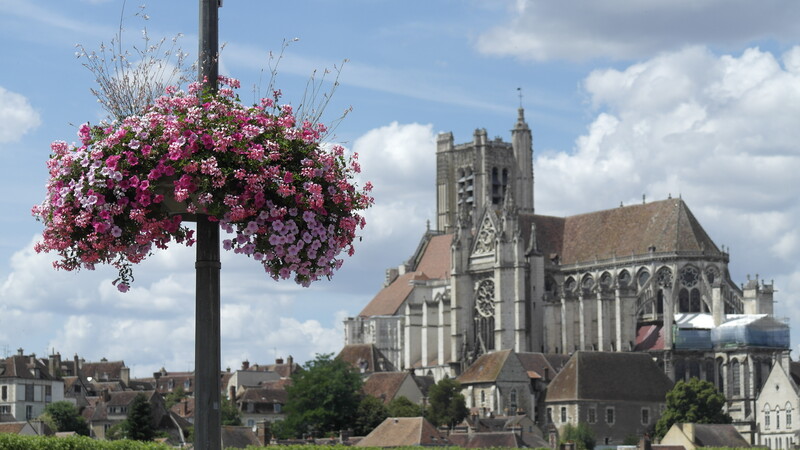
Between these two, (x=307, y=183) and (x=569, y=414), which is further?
(x=569, y=414)

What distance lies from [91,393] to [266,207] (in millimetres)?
104494

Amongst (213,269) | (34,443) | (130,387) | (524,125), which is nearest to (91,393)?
(130,387)

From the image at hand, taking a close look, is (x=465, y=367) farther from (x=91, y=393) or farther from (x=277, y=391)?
(x=91, y=393)

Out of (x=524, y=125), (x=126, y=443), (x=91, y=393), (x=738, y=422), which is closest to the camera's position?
(x=126, y=443)

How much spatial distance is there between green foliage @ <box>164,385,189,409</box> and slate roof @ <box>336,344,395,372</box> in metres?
13.1

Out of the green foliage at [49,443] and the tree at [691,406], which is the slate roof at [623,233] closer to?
the tree at [691,406]

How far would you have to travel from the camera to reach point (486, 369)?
10544 cm

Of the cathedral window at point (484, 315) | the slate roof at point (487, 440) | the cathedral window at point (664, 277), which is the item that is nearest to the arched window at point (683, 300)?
the cathedral window at point (664, 277)

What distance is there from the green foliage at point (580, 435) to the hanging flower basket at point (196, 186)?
84.2 metres

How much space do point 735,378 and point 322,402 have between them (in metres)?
31.1

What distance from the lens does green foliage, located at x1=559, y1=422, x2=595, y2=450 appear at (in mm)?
93625

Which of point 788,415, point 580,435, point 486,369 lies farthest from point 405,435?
point 788,415

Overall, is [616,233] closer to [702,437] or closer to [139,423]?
[702,437]

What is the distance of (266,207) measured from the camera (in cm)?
945
